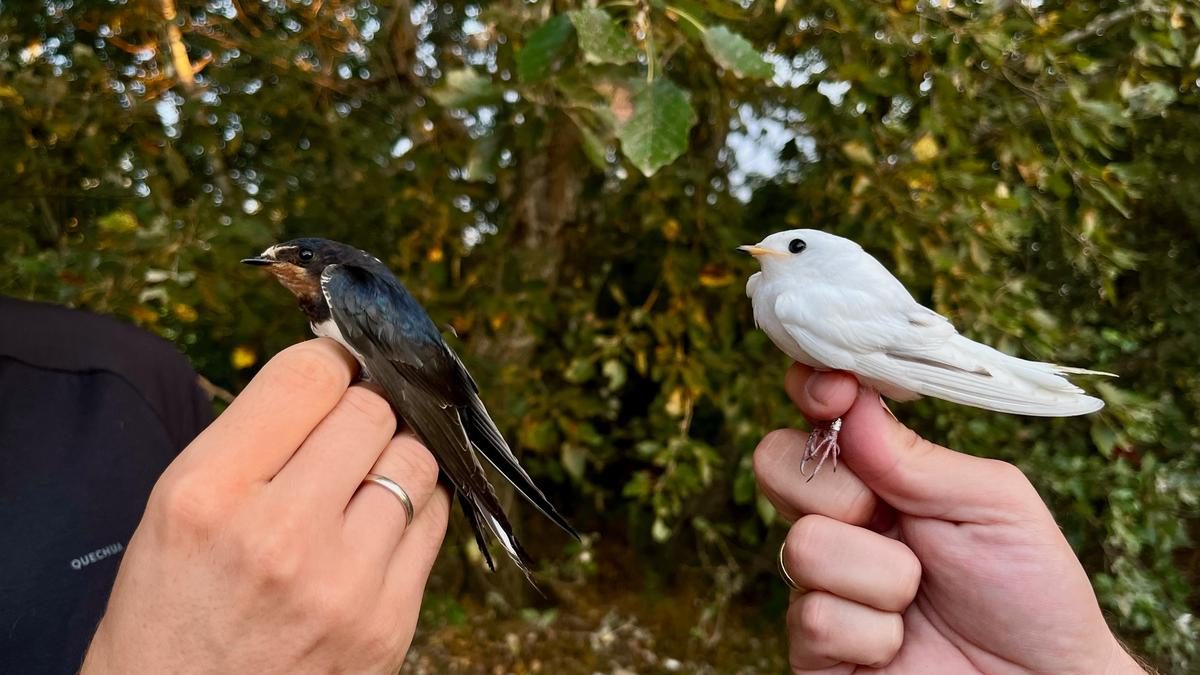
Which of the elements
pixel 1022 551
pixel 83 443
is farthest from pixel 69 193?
pixel 1022 551

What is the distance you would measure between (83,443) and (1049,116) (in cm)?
229

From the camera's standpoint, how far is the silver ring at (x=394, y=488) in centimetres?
85

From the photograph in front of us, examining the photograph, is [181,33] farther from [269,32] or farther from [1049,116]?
[1049,116]

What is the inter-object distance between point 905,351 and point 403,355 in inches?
27.5

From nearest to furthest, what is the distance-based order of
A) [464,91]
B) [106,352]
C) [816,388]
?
[816,388] < [464,91] < [106,352]

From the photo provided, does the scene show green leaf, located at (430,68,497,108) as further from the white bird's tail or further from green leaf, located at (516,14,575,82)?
the white bird's tail

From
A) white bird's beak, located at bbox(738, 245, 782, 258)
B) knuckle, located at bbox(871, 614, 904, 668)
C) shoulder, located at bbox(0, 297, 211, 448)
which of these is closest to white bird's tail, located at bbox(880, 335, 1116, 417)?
white bird's beak, located at bbox(738, 245, 782, 258)

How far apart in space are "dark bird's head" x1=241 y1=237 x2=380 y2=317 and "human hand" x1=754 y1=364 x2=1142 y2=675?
722 millimetres

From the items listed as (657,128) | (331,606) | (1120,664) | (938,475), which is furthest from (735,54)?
(1120,664)

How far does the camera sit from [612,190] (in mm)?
2566

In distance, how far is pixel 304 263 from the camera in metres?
0.99

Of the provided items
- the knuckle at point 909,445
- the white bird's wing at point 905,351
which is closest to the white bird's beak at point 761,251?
the white bird's wing at point 905,351

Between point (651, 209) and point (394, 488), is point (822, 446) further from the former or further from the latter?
point (651, 209)

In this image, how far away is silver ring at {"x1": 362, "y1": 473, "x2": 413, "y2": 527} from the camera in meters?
0.85
